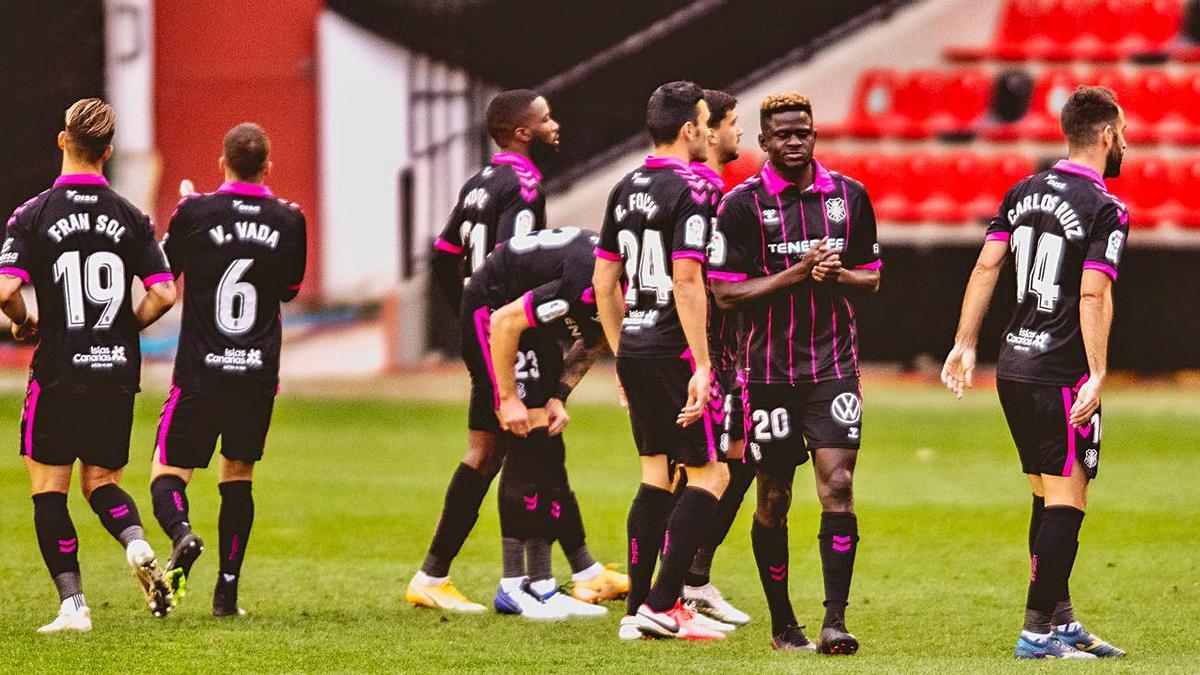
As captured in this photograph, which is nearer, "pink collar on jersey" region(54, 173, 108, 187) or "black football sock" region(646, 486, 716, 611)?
"black football sock" region(646, 486, 716, 611)

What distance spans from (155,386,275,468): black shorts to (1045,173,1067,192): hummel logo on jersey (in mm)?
3022

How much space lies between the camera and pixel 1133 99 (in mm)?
19656

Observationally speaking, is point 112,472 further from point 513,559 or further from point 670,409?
point 670,409

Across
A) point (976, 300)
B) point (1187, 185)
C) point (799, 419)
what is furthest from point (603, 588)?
point (1187, 185)

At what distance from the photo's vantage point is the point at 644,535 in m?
6.69

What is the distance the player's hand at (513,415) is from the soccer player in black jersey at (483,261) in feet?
1.83

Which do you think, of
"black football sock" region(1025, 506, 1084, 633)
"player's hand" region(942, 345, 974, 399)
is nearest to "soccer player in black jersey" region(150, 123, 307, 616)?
"player's hand" region(942, 345, 974, 399)

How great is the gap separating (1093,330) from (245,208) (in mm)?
3188

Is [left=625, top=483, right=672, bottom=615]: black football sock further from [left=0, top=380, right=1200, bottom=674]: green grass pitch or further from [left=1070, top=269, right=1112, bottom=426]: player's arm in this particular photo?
[left=1070, top=269, right=1112, bottom=426]: player's arm

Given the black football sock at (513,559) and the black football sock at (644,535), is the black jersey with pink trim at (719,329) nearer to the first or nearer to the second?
the black football sock at (644,535)

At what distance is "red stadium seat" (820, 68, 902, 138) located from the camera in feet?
66.3

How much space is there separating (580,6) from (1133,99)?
6237 millimetres

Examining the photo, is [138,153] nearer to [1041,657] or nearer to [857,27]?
[857,27]

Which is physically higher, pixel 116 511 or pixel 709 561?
pixel 116 511
